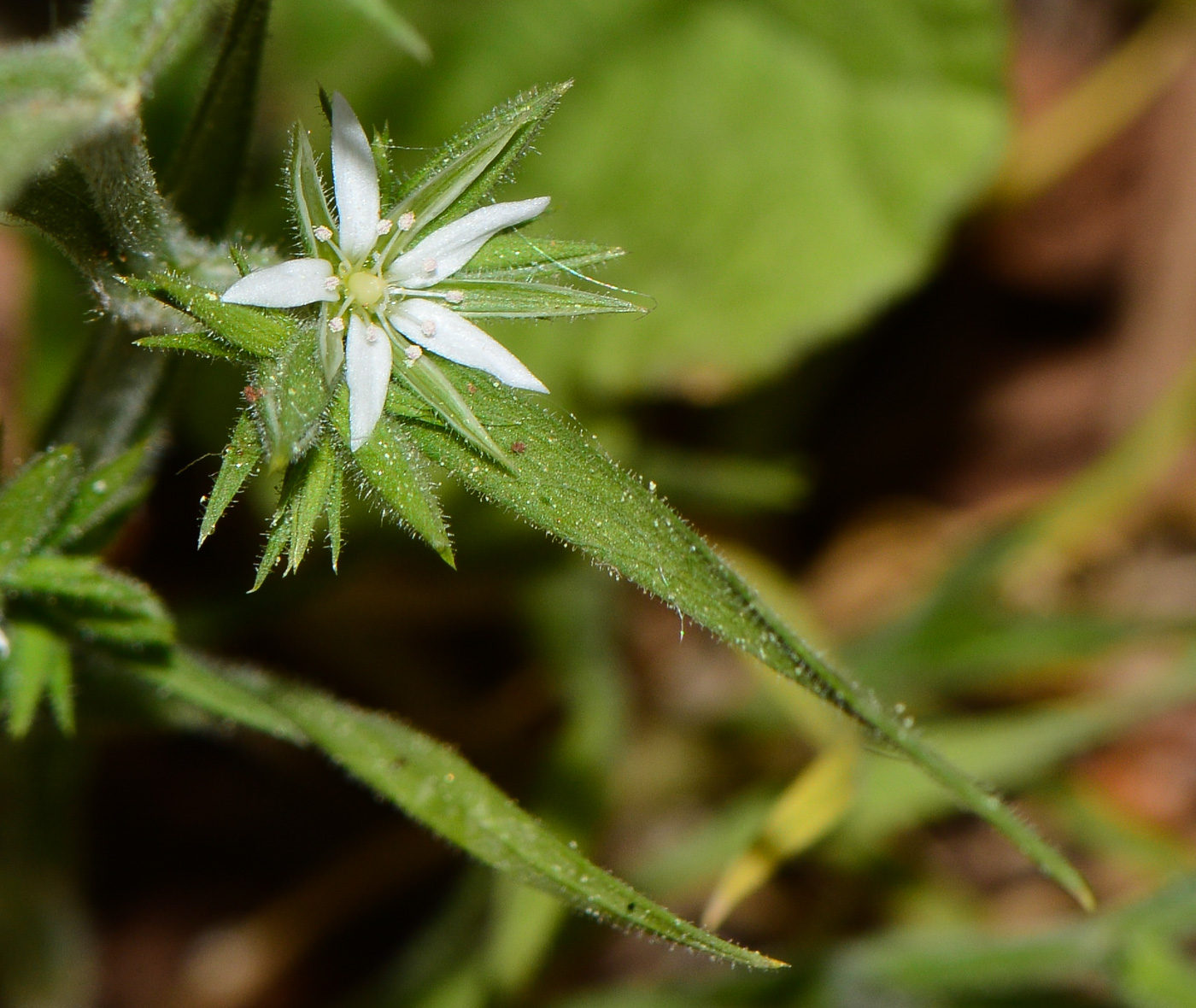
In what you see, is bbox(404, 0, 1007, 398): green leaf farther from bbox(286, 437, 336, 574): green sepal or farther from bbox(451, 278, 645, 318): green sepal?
bbox(286, 437, 336, 574): green sepal

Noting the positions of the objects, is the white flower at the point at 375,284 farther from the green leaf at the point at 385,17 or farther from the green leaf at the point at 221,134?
the green leaf at the point at 385,17

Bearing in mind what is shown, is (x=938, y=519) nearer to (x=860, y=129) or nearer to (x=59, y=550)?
(x=860, y=129)

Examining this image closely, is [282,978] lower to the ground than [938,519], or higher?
lower

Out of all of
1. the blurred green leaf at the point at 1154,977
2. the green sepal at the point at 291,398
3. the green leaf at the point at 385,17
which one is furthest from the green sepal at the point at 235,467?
the blurred green leaf at the point at 1154,977

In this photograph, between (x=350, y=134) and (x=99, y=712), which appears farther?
(x=99, y=712)

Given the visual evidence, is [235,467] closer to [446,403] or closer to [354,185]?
[446,403]

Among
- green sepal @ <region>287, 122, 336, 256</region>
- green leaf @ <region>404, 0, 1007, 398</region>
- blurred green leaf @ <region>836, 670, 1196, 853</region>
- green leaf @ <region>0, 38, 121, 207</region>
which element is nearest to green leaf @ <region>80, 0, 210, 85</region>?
green leaf @ <region>0, 38, 121, 207</region>

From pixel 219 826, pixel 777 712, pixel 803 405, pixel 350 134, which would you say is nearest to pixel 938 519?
pixel 803 405
